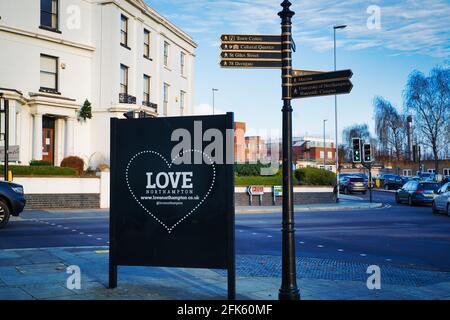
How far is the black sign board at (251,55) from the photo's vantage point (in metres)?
6.22

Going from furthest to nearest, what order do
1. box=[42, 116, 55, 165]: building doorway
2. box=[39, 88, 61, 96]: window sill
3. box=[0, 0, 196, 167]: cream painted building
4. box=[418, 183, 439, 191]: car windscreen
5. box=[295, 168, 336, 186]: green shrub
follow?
box=[295, 168, 336, 186]: green shrub
box=[418, 183, 439, 191]: car windscreen
box=[42, 116, 55, 165]: building doorway
box=[39, 88, 61, 96]: window sill
box=[0, 0, 196, 167]: cream painted building

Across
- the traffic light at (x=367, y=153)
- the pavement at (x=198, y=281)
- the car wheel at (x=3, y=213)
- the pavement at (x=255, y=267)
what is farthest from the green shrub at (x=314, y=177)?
the pavement at (x=198, y=281)

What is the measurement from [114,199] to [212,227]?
1.53 m

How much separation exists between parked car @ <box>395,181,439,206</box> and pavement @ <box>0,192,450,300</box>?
14916mm

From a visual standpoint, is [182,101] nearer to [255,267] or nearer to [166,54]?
[166,54]

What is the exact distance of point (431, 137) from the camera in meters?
60.7

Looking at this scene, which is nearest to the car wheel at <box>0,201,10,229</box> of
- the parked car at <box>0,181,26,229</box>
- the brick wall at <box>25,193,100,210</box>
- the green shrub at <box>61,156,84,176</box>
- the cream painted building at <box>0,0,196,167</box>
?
the parked car at <box>0,181,26,229</box>

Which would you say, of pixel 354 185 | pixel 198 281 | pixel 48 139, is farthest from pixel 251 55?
pixel 354 185

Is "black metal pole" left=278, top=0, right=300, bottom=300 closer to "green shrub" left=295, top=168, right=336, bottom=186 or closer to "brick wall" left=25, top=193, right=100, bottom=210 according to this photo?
"brick wall" left=25, top=193, right=100, bottom=210

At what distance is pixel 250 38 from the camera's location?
6.29 meters

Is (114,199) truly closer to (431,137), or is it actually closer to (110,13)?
(110,13)

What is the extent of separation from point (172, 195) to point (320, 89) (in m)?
2.43

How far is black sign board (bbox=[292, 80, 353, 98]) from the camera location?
6031 mm
